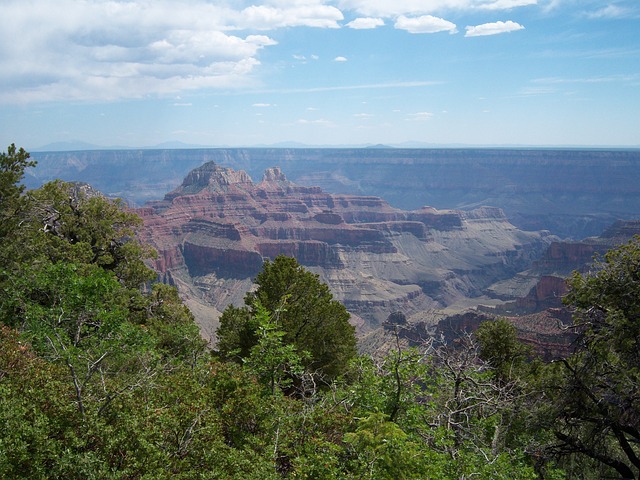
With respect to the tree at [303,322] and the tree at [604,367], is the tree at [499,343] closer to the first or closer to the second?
the tree at [303,322]

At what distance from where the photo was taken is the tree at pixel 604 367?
12.9 metres

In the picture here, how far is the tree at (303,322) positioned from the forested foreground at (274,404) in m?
5.27

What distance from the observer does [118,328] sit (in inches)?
479

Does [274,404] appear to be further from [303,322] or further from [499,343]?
[499,343]

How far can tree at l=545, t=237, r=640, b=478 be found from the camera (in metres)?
12.9

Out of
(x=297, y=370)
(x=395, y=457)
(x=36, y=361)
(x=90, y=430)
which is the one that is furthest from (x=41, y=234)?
(x=395, y=457)

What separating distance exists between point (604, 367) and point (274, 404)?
10.1 metres

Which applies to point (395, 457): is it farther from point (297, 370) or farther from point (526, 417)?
point (526, 417)

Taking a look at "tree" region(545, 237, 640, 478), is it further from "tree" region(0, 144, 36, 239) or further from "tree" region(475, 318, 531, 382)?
"tree" region(0, 144, 36, 239)

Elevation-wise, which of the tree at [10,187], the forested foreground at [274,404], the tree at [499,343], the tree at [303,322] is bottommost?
the tree at [499,343]

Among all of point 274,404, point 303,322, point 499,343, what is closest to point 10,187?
point 303,322

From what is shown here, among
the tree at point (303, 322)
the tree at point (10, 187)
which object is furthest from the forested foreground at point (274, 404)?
the tree at point (303, 322)

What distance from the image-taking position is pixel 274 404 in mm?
10641

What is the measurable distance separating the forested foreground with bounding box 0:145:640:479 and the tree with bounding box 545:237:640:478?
5 centimetres
